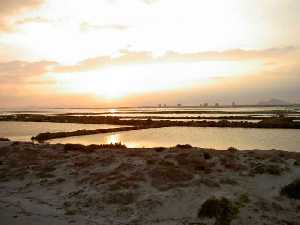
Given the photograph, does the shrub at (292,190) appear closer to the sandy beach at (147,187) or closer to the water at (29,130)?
the sandy beach at (147,187)

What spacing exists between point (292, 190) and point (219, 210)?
428 cm

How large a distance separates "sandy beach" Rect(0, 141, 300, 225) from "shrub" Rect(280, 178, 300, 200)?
0.22 meters

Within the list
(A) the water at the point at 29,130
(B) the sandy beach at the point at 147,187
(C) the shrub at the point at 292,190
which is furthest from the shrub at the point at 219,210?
(A) the water at the point at 29,130

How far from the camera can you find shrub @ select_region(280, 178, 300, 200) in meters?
16.2

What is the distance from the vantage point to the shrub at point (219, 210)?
1382cm

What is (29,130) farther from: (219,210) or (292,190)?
(219,210)

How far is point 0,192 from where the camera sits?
18.9 metres

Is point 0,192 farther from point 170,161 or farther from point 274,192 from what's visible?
point 274,192

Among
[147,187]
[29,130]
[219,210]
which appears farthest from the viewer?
[29,130]

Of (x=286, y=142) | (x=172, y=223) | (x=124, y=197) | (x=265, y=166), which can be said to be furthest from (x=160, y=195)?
(x=286, y=142)

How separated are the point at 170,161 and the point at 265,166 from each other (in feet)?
16.7

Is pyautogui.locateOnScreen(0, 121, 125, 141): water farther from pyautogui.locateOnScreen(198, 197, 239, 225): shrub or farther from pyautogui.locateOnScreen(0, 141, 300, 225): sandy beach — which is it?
pyautogui.locateOnScreen(198, 197, 239, 225): shrub

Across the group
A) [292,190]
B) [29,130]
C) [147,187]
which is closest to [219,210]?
[292,190]

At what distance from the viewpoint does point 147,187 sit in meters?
17.7
